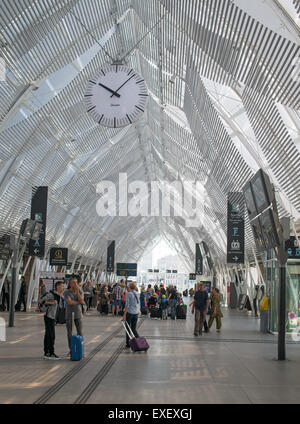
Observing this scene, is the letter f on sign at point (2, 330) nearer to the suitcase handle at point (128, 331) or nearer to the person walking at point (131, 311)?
the suitcase handle at point (128, 331)

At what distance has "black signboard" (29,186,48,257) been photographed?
27953mm

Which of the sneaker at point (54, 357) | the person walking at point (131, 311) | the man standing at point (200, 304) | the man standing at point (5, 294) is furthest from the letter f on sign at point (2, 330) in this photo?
the man standing at point (5, 294)

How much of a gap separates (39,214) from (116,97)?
14.4 meters

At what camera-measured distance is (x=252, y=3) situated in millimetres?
14328

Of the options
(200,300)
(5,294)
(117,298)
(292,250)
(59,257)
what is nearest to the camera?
(200,300)

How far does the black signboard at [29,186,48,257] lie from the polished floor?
1054 centimetres

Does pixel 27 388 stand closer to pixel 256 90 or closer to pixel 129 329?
pixel 129 329

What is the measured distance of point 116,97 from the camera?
48.0 ft

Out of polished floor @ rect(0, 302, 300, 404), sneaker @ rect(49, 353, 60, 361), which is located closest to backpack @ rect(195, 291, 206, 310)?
polished floor @ rect(0, 302, 300, 404)

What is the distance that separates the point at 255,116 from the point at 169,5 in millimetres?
4726

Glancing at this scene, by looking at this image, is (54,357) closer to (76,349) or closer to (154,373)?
(76,349)

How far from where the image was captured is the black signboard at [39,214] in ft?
91.7

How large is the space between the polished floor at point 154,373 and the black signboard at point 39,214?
10544 mm

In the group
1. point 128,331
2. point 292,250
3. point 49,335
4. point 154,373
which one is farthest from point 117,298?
point 154,373
